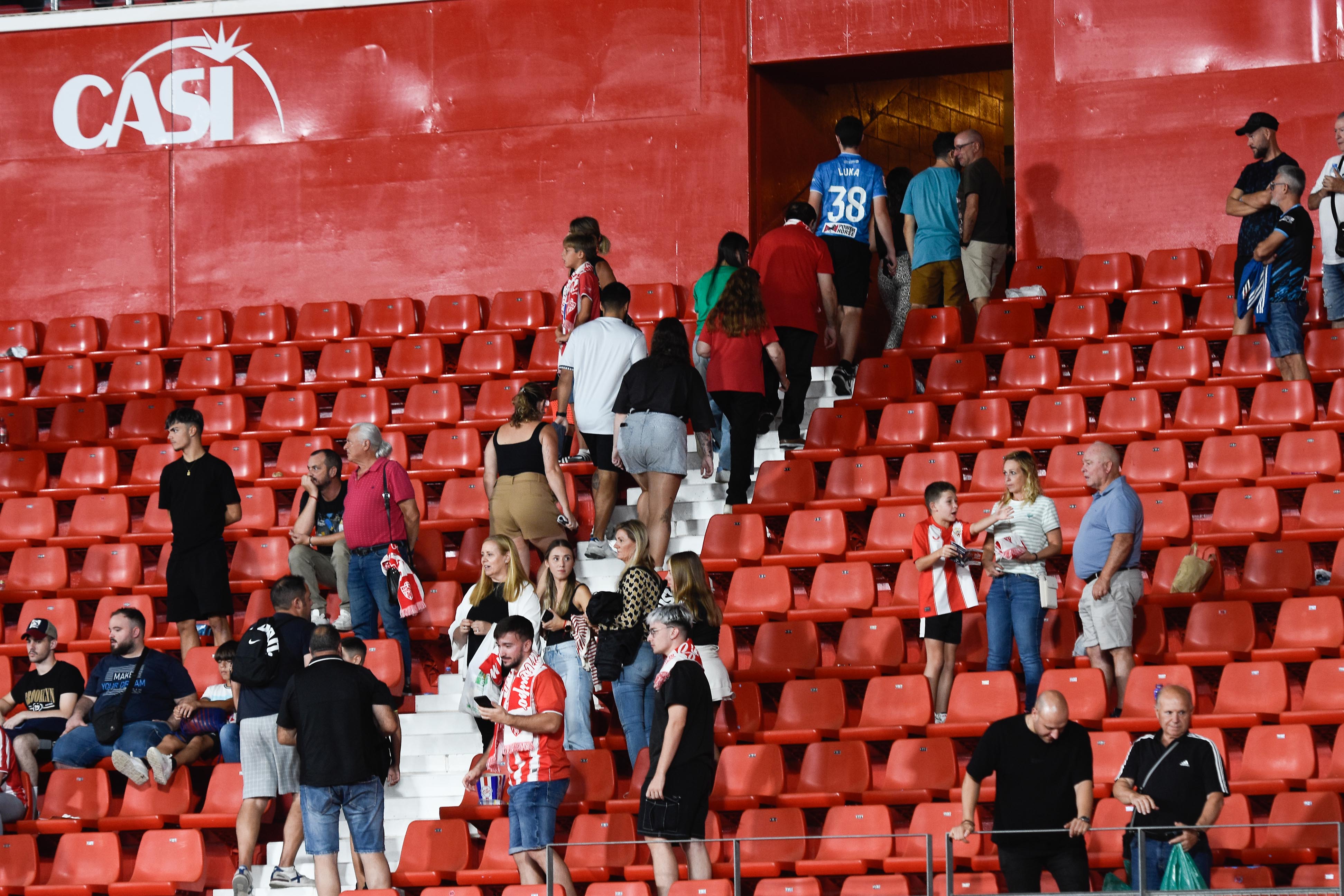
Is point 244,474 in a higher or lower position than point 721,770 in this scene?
higher

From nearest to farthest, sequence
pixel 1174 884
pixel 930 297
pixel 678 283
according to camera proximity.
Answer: pixel 1174 884 < pixel 930 297 < pixel 678 283

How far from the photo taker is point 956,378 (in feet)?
33.2

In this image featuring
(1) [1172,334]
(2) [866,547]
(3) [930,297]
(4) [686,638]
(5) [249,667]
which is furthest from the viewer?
(3) [930,297]

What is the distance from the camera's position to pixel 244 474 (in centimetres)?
1052

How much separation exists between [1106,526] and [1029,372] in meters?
2.44

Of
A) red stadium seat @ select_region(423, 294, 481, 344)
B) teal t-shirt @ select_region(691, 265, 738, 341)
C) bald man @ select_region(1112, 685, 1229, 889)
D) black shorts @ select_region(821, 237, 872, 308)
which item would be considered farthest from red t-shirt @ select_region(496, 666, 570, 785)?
Answer: red stadium seat @ select_region(423, 294, 481, 344)

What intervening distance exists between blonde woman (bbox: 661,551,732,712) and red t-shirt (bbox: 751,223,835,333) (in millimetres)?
2589

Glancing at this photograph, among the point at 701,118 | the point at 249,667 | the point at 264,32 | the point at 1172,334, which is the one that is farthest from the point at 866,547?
the point at 264,32

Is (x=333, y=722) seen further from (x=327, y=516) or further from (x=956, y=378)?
Answer: (x=956, y=378)

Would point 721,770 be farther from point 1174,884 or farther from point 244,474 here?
point 244,474

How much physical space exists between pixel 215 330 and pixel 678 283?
9.72ft

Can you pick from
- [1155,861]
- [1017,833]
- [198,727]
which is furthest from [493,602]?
[1155,861]

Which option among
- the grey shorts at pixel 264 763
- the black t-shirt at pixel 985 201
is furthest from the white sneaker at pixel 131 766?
the black t-shirt at pixel 985 201

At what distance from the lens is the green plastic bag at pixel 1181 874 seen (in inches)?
228
